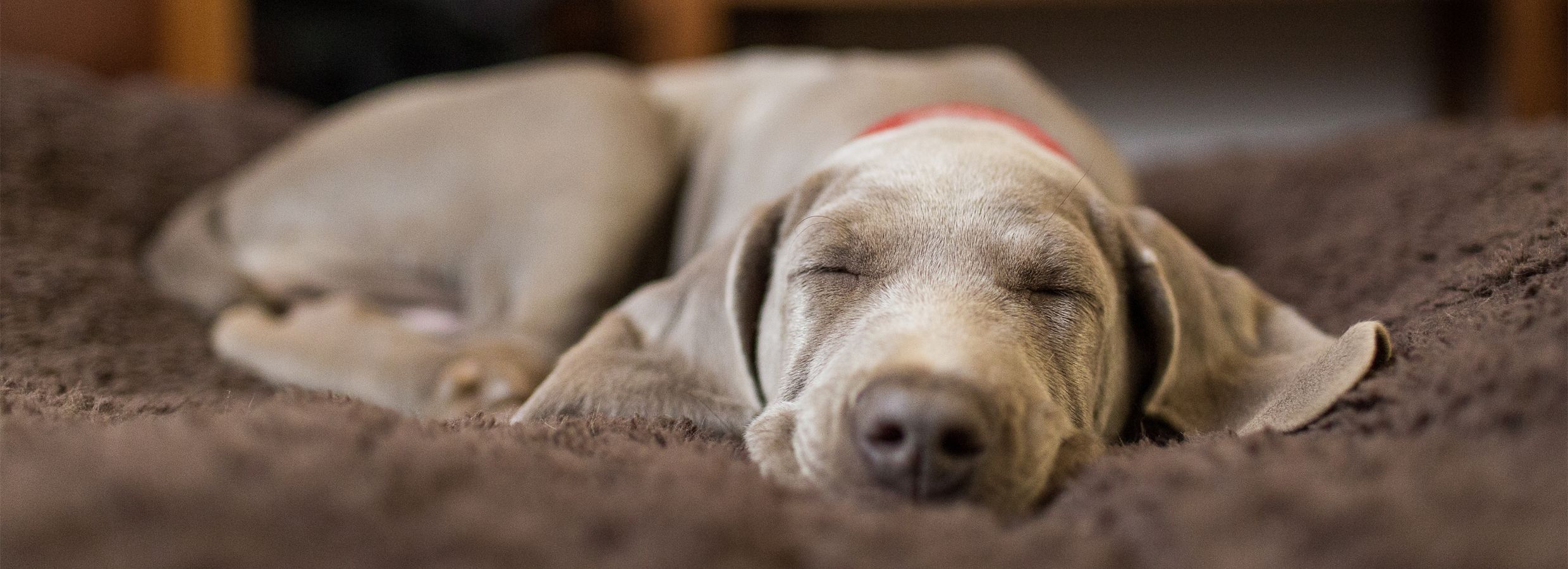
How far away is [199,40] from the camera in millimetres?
3707

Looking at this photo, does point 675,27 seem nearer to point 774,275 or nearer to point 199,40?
point 199,40

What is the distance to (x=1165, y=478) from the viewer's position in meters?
0.98

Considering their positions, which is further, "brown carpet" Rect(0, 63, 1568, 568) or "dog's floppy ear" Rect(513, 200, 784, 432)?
Answer: "dog's floppy ear" Rect(513, 200, 784, 432)

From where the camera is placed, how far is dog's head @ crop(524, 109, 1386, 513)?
3.59ft

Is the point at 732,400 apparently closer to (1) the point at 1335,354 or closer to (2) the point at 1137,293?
(2) the point at 1137,293

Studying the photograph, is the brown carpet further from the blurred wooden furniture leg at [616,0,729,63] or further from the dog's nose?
the blurred wooden furniture leg at [616,0,729,63]

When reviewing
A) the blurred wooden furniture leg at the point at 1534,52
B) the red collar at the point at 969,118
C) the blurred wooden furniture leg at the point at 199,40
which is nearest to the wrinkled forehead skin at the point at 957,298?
the red collar at the point at 969,118

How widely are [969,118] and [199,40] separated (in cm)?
301

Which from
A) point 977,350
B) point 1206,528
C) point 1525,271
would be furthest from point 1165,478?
point 1525,271

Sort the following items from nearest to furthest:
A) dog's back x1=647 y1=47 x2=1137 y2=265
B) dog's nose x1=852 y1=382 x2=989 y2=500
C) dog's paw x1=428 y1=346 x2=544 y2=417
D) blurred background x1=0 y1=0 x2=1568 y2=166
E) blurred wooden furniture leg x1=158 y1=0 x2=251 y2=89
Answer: dog's nose x1=852 y1=382 x2=989 y2=500
dog's paw x1=428 y1=346 x2=544 y2=417
dog's back x1=647 y1=47 x2=1137 y2=265
blurred wooden furniture leg x1=158 y1=0 x2=251 y2=89
blurred background x1=0 y1=0 x2=1568 y2=166

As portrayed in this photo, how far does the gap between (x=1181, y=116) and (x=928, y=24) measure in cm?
120

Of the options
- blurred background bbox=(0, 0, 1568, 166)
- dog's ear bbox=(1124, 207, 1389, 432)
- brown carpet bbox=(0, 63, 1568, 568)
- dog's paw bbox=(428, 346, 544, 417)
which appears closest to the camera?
brown carpet bbox=(0, 63, 1568, 568)

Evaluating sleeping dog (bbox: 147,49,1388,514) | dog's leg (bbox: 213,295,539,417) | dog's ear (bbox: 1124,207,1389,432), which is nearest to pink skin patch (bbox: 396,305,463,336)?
sleeping dog (bbox: 147,49,1388,514)

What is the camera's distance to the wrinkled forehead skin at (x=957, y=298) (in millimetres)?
1152
